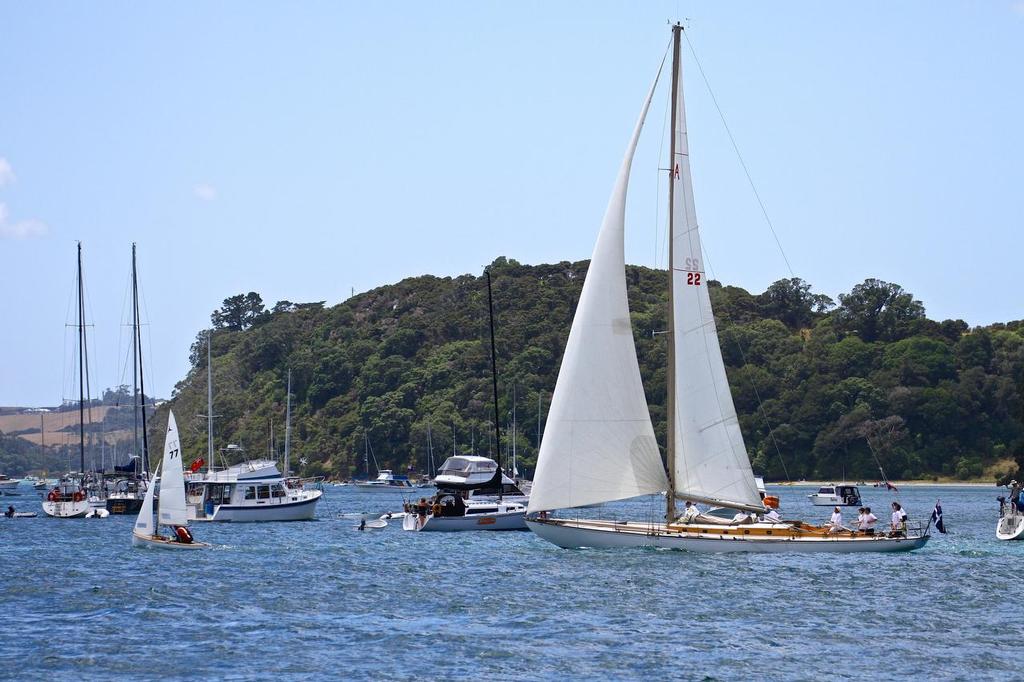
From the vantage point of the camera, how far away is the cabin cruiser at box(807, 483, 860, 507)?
97438 millimetres

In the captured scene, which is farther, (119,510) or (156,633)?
(119,510)

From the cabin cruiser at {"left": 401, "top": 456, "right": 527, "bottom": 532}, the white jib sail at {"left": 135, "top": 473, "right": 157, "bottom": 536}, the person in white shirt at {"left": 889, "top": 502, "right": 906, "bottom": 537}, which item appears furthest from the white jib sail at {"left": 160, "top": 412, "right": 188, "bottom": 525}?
the person in white shirt at {"left": 889, "top": 502, "right": 906, "bottom": 537}

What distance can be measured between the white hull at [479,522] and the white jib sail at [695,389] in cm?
1810

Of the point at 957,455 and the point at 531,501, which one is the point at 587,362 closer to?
the point at 531,501

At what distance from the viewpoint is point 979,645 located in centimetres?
2803

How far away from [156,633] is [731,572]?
16.8 m

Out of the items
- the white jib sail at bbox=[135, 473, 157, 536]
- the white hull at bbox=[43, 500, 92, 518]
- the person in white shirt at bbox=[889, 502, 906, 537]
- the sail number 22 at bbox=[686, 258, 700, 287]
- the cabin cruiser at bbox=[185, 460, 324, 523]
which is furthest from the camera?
the white hull at bbox=[43, 500, 92, 518]

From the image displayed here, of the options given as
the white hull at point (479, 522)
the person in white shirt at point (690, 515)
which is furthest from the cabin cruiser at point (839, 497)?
the person in white shirt at point (690, 515)

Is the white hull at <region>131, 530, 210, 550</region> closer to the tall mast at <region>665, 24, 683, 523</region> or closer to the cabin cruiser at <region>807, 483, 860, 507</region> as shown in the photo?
the tall mast at <region>665, 24, 683, 523</region>

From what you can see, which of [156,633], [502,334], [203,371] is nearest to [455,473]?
[156,633]

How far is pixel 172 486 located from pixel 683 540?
61.1ft

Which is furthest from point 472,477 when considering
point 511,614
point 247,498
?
point 511,614

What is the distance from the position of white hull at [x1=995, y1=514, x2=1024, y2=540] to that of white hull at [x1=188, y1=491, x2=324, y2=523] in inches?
1343

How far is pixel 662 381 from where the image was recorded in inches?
5856
